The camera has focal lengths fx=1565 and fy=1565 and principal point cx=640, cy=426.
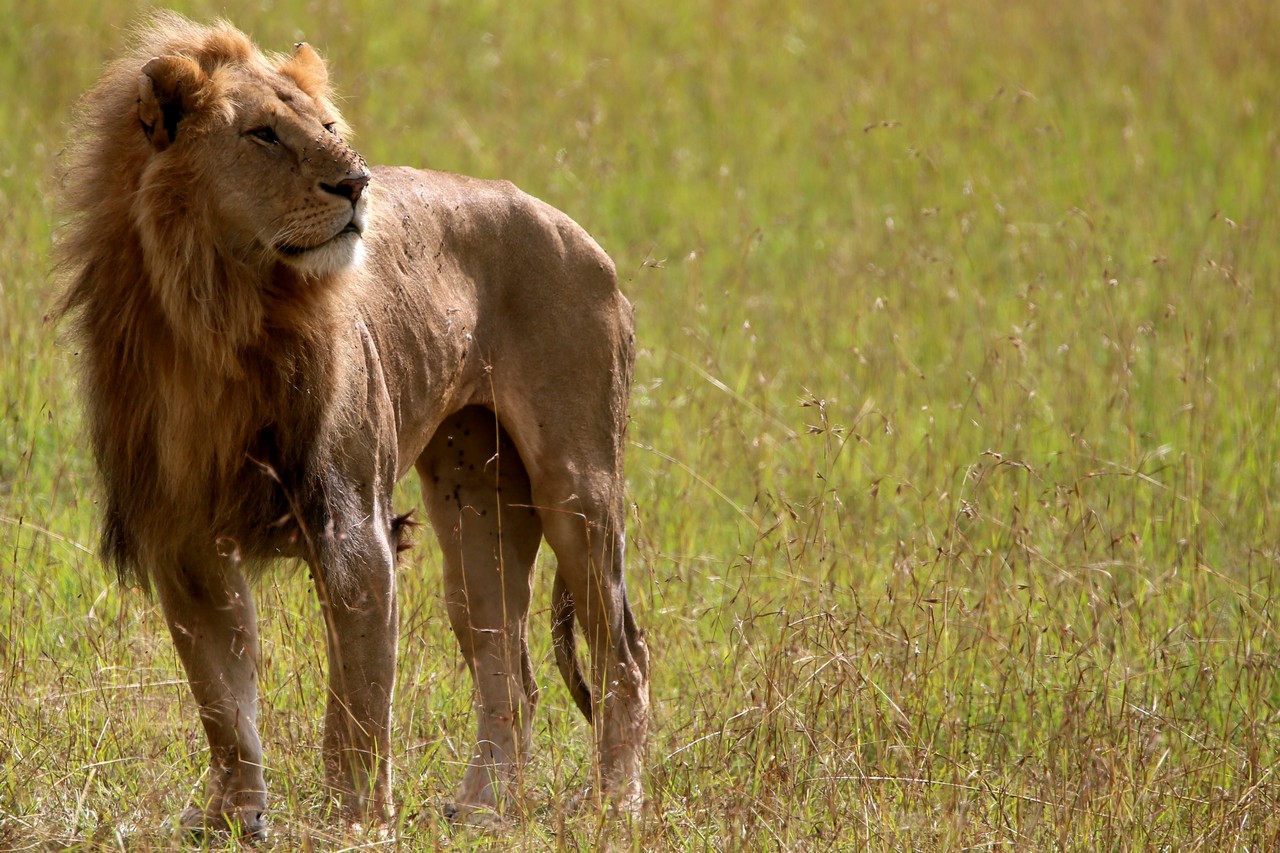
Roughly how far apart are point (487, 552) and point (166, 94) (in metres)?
1.86

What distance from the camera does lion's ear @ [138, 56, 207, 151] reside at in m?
3.14

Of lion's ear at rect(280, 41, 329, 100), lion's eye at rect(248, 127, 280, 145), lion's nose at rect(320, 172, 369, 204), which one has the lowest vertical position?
lion's nose at rect(320, 172, 369, 204)

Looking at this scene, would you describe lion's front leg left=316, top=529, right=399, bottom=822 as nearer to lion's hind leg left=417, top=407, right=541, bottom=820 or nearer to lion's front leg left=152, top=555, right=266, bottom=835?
lion's front leg left=152, top=555, right=266, bottom=835

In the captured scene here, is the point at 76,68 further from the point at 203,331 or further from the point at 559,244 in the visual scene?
the point at 203,331

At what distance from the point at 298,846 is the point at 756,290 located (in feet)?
19.2

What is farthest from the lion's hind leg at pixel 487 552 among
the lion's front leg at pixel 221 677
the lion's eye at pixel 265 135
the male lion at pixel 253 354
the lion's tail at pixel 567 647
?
the lion's eye at pixel 265 135

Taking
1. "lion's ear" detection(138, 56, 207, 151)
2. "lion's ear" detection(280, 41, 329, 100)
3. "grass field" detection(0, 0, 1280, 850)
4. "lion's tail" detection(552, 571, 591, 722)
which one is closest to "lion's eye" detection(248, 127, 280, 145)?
"lion's ear" detection(138, 56, 207, 151)

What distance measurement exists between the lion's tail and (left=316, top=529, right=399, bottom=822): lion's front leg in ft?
3.42

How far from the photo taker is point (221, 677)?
140 inches

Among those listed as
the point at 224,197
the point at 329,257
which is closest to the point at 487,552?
→ the point at 329,257

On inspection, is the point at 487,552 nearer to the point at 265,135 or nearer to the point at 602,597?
the point at 602,597

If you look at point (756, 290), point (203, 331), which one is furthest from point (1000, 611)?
point (756, 290)

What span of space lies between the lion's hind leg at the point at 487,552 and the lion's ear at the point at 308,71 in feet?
3.91

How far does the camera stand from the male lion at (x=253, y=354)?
10.5 ft
